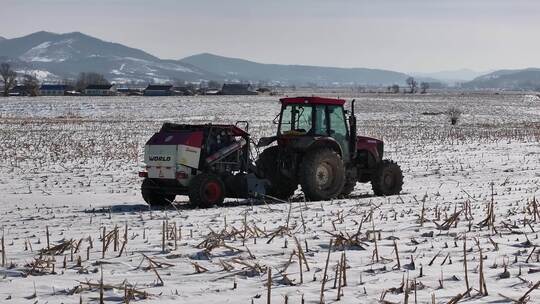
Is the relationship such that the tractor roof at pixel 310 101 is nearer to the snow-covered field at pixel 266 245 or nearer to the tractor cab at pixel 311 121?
the tractor cab at pixel 311 121

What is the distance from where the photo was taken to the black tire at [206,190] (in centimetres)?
1336

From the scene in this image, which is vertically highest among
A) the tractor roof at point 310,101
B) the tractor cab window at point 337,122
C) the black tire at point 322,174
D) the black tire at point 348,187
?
the tractor roof at point 310,101

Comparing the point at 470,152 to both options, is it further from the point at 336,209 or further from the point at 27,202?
the point at 27,202

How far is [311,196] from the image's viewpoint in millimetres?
14461

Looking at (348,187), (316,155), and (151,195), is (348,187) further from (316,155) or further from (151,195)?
(151,195)

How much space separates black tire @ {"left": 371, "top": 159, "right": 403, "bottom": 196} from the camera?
15.7m

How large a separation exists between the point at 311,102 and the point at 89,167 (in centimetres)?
813

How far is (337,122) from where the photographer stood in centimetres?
1530

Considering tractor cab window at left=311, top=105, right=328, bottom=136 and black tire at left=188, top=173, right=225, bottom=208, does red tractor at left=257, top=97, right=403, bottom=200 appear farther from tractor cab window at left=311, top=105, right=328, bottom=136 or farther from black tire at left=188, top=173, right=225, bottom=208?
black tire at left=188, top=173, right=225, bottom=208

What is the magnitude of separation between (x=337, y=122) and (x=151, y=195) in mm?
4166

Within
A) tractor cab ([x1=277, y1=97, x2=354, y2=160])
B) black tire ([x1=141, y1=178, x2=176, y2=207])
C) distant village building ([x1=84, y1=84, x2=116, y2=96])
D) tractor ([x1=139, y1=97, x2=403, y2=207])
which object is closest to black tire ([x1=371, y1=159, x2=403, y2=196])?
tractor ([x1=139, y1=97, x2=403, y2=207])

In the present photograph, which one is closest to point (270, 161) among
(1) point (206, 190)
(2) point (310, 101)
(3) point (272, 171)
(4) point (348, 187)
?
(3) point (272, 171)

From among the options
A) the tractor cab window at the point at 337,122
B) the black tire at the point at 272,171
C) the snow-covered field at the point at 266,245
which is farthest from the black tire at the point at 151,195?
the tractor cab window at the point at 337,122

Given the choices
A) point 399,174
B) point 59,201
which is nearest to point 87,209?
point 59,201
